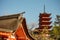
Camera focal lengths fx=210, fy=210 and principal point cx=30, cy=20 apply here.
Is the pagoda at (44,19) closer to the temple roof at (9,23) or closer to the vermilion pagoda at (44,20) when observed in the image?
the vermilion pagoda at (44,20)

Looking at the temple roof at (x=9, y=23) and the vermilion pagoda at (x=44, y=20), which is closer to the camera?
the temple roof at (x=9, y=23)

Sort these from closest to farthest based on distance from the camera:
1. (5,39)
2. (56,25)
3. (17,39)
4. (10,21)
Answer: (5,39) < (10,21) < (17,39) < (56,25)

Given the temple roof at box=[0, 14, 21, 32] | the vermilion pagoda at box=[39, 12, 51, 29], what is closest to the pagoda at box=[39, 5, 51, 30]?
the vermilion pagoda at box=[39, 12, 51, 29]

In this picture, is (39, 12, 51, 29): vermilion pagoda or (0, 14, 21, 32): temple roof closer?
(0, 14, 21, 32): temple roof

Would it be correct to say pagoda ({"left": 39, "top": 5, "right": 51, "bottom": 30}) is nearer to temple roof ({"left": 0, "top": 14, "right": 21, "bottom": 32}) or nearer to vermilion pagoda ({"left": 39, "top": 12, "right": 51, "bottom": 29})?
vermilion pagoda ({"left": 39, "top": 12, "right": 51, "bottom": 29})

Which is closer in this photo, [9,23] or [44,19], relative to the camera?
[9,23]

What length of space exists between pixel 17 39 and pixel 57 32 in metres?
24.2

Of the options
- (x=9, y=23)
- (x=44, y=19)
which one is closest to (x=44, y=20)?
(x=44, y=19)

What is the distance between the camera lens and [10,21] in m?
8.12

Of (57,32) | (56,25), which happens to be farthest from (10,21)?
(56,25)

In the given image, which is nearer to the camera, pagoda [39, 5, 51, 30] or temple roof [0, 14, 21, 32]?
temple roof [0, 14, 21, 32]

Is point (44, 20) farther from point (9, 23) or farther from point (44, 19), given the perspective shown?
point (9, 23)

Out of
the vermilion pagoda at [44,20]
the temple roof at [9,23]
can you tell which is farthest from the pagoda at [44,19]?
the temple roof at [9,23]

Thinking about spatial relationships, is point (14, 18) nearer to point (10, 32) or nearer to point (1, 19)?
point (1, 19)
